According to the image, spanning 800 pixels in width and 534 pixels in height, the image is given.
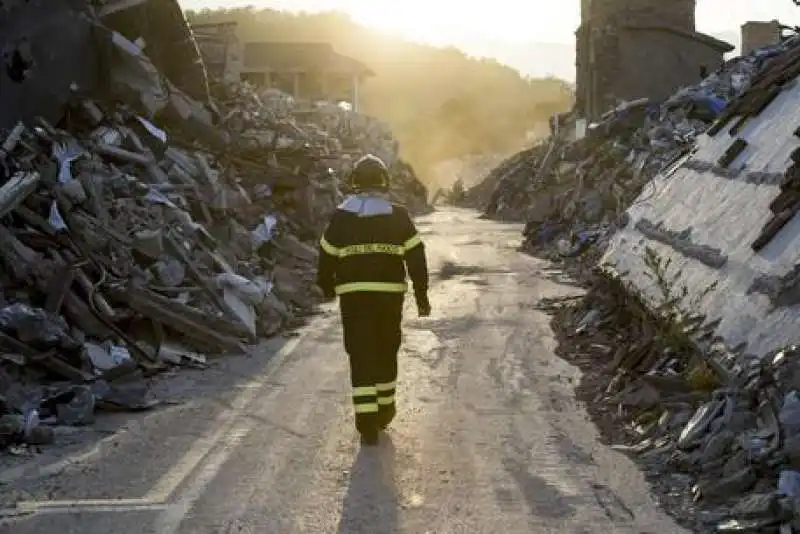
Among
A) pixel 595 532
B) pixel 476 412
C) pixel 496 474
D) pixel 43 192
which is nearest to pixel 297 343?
pixel 43 192

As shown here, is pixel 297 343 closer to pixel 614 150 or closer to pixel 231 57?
pixel 614 150

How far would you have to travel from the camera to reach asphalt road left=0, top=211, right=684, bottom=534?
596 cm

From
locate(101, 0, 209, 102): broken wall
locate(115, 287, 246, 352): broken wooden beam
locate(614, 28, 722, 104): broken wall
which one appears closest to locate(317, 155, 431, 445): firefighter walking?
locate(115, 287, 246, 352): broken wooden beam

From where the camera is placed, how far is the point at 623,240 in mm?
12781

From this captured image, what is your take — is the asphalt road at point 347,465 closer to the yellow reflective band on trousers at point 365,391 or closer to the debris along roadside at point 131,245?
the yellow reflective band on trousers at point 365,391

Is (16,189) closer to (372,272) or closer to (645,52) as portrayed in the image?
(372,272)

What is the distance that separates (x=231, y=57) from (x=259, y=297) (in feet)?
72.0

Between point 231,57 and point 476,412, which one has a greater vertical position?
point 231,57

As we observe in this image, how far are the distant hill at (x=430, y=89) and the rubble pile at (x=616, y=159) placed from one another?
199 feet

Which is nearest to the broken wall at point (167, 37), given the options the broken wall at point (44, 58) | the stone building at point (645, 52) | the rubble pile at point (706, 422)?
the broken wall at point (44, 58)

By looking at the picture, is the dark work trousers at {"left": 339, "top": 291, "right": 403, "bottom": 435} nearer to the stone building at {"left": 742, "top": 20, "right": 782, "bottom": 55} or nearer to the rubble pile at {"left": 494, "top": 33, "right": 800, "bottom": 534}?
the rubble pile at {"left": 494, "top": 33, "right": 800, "bottom": 534}

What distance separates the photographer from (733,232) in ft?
29.0

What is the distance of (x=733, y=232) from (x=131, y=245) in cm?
710

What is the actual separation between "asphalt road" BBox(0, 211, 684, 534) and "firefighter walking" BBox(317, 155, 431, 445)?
0.50 meters
